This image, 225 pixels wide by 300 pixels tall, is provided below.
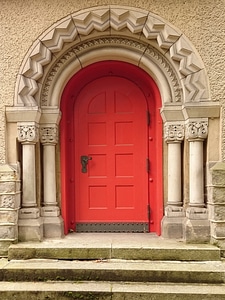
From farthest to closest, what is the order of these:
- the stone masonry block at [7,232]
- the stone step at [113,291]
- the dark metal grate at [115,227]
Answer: the dark metal grate at [115,227] < the stone masonry block at [7,232] < the stone step at [113,291]

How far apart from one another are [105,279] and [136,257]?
0.43 metres

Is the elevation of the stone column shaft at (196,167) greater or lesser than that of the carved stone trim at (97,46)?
lesser

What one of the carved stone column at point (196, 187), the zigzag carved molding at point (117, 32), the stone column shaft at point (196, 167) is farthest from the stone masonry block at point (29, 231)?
the stone column shaft at point (196, 167)

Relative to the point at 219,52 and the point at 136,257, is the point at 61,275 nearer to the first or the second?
the point at 136,257

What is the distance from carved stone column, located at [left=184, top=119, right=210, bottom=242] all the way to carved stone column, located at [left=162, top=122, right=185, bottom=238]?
0.12 metres

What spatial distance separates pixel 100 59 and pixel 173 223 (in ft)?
7.39

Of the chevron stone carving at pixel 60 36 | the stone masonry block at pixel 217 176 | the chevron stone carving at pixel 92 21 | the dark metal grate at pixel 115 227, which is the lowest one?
the dark metal grate at pixel 115 227

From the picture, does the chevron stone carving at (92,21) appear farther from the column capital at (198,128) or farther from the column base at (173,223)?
the column base at (173,223)

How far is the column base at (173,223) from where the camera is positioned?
351cm

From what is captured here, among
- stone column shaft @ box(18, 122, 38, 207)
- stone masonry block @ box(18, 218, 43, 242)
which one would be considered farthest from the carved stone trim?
stone masonry block @ box(18, 218, 43, 242)

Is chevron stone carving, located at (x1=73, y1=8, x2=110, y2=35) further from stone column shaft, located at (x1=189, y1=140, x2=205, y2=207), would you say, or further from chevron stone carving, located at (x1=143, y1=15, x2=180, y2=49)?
stone column shaft, located at (x1=189, y1=140, x2=205, y2=207)

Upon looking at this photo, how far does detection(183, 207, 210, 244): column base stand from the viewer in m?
3.36

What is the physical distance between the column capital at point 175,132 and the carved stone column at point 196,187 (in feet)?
0.32

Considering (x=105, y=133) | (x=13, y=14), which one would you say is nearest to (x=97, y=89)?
(x=105, y=133)
